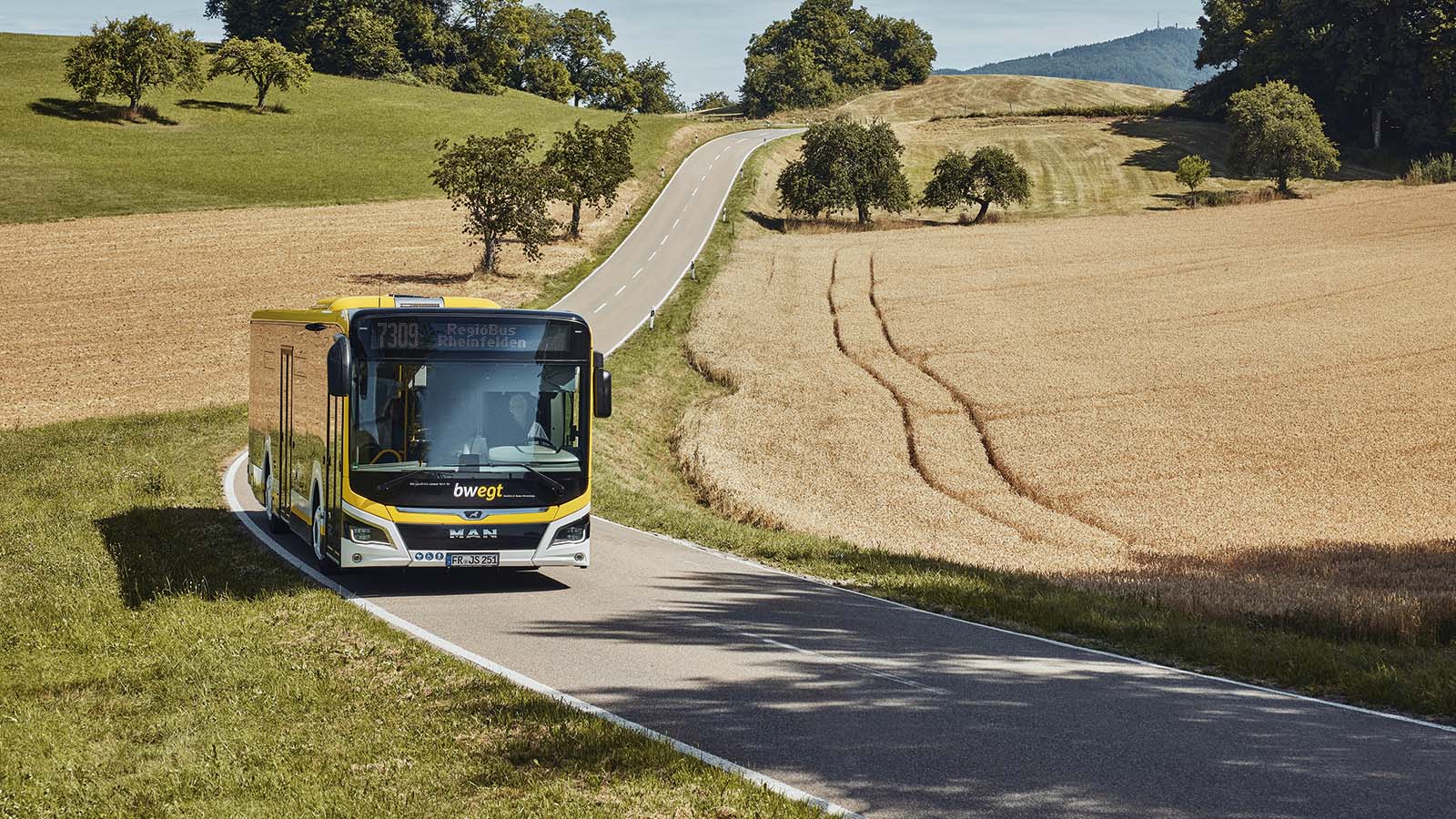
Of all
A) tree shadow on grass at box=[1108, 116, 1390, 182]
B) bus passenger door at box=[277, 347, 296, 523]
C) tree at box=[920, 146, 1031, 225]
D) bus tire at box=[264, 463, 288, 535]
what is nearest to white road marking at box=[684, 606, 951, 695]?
bus passenger door at box=[277, 347, 296, 523]

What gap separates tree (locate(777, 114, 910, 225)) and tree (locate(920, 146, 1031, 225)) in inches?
98.3

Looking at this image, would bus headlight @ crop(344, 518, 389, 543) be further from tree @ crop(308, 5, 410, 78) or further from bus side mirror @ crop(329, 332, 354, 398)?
tree @ crop(308, 5, 410, 78)

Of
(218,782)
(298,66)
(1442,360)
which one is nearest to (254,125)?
(298,66)

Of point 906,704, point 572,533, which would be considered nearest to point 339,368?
point 572,533

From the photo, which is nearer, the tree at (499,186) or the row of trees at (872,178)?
the tree at (499,186)

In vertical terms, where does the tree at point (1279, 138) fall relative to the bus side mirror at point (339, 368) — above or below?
above

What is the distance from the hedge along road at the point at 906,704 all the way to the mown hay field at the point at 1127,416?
12.4 ft

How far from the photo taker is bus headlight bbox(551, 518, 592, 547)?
574 inches

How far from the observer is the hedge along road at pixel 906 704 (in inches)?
306

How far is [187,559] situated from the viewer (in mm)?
15398

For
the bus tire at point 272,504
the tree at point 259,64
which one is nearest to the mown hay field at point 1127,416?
the bus tire at point 272,504

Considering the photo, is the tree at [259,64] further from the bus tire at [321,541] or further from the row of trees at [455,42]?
the bus tire at [321,541]

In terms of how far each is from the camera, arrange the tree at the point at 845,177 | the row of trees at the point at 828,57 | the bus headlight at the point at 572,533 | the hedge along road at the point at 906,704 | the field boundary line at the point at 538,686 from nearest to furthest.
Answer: the field boundary line at the point at 538,686 < the hedge along road at the point at 906,704 < the bus headlight at the point at 572,533 < the tree at the point at 845,177 < the row of trees at the point at 828,57

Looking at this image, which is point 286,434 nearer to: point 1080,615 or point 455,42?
point 1080,615
